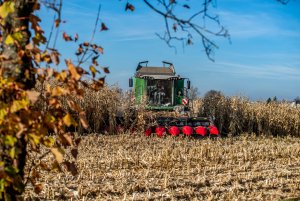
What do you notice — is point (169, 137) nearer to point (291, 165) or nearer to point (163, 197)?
point (291, 165)

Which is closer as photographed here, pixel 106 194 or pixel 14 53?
pixel 14 53

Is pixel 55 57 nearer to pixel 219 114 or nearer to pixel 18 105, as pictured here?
pixel 18 105

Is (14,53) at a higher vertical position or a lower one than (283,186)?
higher

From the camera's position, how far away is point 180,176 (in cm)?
884

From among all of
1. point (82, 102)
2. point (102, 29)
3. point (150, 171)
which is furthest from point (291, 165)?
point (102, 29)

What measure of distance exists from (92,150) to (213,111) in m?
8.64

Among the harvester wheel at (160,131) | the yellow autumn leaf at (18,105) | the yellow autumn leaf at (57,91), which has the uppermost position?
the yellow autumn leaf at (57,91)

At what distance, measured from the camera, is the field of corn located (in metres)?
7.21

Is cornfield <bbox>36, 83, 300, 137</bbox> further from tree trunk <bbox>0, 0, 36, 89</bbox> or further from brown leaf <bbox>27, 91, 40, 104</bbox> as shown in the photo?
brown leaf <bbox>27, 91, 40, 104</bbox>

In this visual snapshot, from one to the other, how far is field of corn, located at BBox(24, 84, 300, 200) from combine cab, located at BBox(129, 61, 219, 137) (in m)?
0.69

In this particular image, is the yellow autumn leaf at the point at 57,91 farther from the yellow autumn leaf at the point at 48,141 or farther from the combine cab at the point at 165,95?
the combine cab at the point at 165,95

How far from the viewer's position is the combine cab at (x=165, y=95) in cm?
1658

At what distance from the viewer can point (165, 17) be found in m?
3.65

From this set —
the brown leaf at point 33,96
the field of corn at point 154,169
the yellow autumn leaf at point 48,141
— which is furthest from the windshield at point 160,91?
the brown leaf at point 33,96
